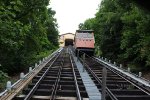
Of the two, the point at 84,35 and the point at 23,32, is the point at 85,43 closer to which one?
the point at 84,35

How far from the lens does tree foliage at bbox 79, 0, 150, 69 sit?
2658 cm

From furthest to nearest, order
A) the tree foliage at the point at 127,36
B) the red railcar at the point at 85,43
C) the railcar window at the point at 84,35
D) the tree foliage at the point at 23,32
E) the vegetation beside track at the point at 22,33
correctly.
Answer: the railcar window at the point at 84,35
the red railcar at the point at 85,43
the tree foliage at the point at 23,32
the vegetation beside track at the point at 22,33
the tree foliage at the point at 127,36

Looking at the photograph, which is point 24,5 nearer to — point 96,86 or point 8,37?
point 8,37

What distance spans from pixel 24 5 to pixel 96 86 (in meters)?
18.5

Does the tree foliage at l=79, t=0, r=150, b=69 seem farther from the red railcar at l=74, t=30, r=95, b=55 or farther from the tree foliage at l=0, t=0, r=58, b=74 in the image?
the tree foliage at l=0, t=0, r=58, b=74

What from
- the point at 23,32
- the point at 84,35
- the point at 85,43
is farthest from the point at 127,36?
the point at 84,35

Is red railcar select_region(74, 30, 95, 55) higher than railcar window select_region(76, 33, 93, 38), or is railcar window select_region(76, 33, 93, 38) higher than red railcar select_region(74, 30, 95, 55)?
railcar window select_region(76, 33, 93, 38)

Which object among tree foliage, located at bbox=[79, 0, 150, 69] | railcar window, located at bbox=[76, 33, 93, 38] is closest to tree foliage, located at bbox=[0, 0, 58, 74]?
railcar window, located at bbox=[76, 33, 93, 38]

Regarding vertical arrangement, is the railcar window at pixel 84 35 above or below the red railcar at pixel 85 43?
above

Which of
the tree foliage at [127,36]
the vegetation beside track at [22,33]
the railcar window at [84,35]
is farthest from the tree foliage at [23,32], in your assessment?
the tree foliage at [127,36]

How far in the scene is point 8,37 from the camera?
2438 centimetres

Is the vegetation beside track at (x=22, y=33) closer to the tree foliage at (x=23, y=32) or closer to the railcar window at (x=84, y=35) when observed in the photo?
the tree foliage at (x=23, y=32)

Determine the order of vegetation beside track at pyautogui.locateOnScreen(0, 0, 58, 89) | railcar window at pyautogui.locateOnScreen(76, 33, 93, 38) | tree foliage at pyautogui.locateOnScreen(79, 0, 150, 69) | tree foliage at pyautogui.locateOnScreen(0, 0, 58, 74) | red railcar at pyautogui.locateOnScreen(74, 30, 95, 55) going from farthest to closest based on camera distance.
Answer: railcar window at pyautogui.locateOnScreen(76, 33, 93, 38) < red railcar at pyautogui.locateOnScreen(74, 30, 95, 55) < tree foliage at pyautogui.locateOnScreen(0, 0, 58, 74) < vegetation beside track at pyautogui.locateOnScreen(0, 0, 58, 89) < tree foliage at pyautogui.locateOnScreen(79, 0, 150, 69)

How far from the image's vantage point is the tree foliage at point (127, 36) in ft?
87.2
